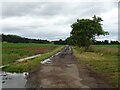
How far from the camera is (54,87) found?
14.5 meters

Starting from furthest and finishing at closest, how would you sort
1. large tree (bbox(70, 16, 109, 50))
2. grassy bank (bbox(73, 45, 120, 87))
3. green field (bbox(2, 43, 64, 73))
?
large tree (bbox(70, 16, 109, 50)) → green field (bbox(2, 43, 64, 73)) → grassy bank (bbox(73, 45, 120, 87))

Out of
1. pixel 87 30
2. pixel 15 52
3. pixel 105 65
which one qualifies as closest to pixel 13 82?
pixel 105 65

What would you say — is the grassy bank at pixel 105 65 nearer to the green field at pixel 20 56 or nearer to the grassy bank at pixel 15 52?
the green field at pixel 20 56

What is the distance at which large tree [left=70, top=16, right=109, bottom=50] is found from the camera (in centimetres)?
6538

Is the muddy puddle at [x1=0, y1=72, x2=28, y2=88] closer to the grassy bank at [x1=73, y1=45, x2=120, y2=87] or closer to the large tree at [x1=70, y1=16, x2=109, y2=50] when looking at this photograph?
the grassy bank at [x1=73, y1=45, x2=120, y2=87]

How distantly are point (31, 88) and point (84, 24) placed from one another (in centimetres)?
5406

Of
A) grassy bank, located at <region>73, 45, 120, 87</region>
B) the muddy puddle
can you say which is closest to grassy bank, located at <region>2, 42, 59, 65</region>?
grassy bank, located at <region>73, 45, 120, 87</region>

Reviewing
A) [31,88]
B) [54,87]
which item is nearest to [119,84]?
[54,87]

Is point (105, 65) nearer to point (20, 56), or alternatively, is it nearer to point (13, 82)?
point (13, 82)

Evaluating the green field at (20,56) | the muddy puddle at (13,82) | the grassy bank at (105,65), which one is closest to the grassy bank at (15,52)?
the green field at (20,56)

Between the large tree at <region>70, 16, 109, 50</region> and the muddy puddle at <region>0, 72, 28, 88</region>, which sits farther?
the large tree at <region>70, 16, 109, 50</region>

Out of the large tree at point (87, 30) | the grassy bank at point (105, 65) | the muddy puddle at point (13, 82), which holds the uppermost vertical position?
the large tree at point (87, 30)

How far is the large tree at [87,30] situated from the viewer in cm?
6538

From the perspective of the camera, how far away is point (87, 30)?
215 feet
